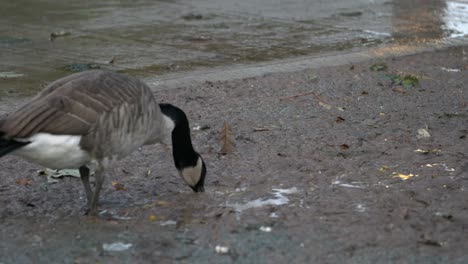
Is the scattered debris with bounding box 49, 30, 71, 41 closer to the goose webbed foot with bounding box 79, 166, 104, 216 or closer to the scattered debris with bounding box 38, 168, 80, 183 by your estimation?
the scattered debris with bounding box 38, 168, 80, 183

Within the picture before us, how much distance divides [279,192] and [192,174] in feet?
1.77

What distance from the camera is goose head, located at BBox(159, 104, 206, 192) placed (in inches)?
208

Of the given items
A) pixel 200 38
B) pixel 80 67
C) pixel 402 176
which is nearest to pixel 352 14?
pixel 200 38

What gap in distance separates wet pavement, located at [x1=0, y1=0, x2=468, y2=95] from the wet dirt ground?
1317 mm

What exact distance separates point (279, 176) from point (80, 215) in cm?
136

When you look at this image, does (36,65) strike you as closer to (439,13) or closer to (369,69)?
(369,69)

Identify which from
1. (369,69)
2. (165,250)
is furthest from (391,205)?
(369,69)

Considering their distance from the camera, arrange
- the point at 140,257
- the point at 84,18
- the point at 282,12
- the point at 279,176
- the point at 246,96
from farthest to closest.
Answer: the point at 282,12
the point at 84,18
the point at 246,96
the point at 279,176
the point at 140,257

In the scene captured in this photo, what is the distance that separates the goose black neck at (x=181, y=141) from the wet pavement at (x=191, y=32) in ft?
9.33

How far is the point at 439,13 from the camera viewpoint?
1331cm

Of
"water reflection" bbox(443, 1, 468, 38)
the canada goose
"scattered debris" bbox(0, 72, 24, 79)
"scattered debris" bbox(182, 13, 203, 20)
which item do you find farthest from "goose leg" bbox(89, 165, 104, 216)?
"water reflection" bbox(443, 1, 468, 38)

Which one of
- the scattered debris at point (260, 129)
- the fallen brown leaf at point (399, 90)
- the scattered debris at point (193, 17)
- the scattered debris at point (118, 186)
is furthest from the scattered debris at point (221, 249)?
the scattered debris at point (193, 17)

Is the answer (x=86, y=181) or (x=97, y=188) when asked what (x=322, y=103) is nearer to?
(x=86, y=181)

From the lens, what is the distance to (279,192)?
5359 millimetres
